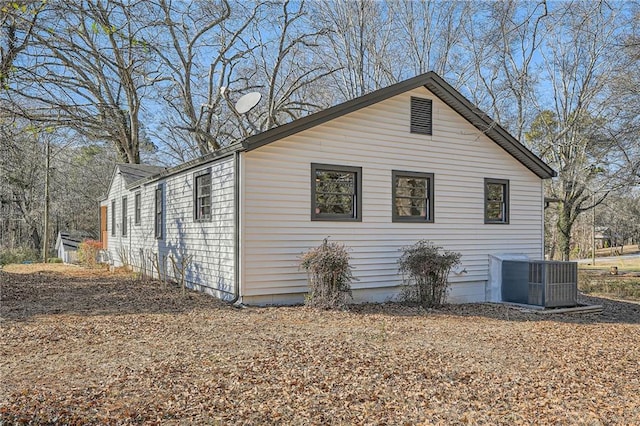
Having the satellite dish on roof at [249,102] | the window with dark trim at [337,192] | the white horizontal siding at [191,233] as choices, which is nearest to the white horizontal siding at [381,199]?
the window with dark trim at [337,192]

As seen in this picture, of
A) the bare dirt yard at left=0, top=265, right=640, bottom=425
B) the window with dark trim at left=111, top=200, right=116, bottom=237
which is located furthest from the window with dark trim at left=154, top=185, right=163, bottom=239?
the window with dark trim at left=111, top=200, right=116, bottom=237

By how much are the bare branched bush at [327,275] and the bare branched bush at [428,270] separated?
1461 mm

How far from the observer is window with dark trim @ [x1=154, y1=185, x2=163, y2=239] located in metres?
13.0

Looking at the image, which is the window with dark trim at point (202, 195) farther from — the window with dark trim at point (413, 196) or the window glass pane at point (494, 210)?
the window glass pane at point (494, 210)

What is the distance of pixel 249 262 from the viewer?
29.1ft

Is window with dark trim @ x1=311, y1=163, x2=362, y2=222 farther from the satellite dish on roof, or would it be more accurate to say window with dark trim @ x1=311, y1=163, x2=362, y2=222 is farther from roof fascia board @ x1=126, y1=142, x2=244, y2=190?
the satellite dish on roof

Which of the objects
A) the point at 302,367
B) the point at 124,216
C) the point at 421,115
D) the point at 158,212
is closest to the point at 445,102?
the point at 421,115

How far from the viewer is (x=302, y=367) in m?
5.01

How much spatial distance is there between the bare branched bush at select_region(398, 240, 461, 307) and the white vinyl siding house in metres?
0.64

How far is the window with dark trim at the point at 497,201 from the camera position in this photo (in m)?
11.8

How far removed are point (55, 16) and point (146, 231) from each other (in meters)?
7.01

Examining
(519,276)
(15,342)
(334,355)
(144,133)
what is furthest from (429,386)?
(144,133)

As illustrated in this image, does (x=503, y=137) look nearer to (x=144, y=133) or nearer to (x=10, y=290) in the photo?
(x=10, y=290)

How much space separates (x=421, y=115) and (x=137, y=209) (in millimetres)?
9163
